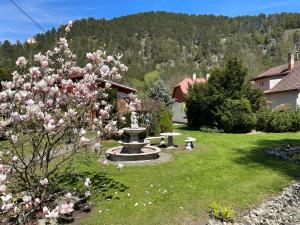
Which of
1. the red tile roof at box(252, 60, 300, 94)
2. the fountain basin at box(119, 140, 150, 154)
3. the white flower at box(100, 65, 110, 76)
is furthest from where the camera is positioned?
the red tile roof at box(252, 60, 300, 94)

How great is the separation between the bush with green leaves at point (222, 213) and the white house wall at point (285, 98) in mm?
A: 30671

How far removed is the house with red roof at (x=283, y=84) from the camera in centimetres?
3906

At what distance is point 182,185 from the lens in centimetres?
1130

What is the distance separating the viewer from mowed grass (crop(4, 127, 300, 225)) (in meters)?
8.90

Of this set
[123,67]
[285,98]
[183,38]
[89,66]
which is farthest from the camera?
[183,38]

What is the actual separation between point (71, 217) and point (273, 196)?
602 centimetres

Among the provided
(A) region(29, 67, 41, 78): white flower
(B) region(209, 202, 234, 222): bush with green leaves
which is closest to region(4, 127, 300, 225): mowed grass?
(B) region(209, 202, 234, 222): bush with green leaves

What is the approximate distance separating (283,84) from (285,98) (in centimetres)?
212

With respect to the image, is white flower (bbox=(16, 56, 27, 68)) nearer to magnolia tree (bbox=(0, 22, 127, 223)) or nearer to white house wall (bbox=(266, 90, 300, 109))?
magnolia tree (bbox=(0, 22, 127, 223))

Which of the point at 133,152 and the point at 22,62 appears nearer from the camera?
the point at 22,62

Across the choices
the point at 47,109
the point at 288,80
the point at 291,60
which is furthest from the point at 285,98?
the point at 47,109

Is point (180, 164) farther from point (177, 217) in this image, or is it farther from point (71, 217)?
point (71, 217)

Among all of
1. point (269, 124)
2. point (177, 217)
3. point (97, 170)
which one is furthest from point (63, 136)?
point (269, 124)

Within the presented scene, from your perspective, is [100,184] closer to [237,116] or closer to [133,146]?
[133,146]
